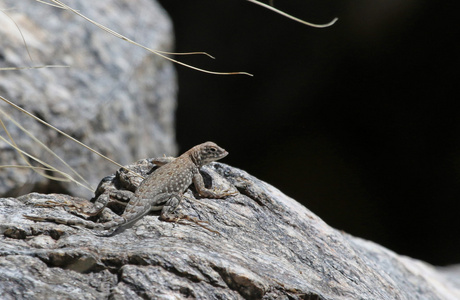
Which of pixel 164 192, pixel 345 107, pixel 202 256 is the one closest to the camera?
pixel 202 256

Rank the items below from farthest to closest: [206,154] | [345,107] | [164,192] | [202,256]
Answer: [345,107] < [206,154] < [164,192] < [202,256]

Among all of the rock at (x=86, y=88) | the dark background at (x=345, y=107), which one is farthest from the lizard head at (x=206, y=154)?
the dark background at (x=345, y=107)

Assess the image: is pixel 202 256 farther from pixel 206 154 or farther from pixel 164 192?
pixel 206 154

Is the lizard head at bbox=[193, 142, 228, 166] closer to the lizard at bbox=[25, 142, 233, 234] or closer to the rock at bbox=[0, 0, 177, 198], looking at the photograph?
the lizard at bbox=[25, 142, 233, 234]

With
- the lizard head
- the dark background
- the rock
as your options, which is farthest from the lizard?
the dark background

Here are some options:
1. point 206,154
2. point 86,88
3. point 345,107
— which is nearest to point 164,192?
point 206,154

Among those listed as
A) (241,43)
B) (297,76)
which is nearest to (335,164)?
(297,76)
